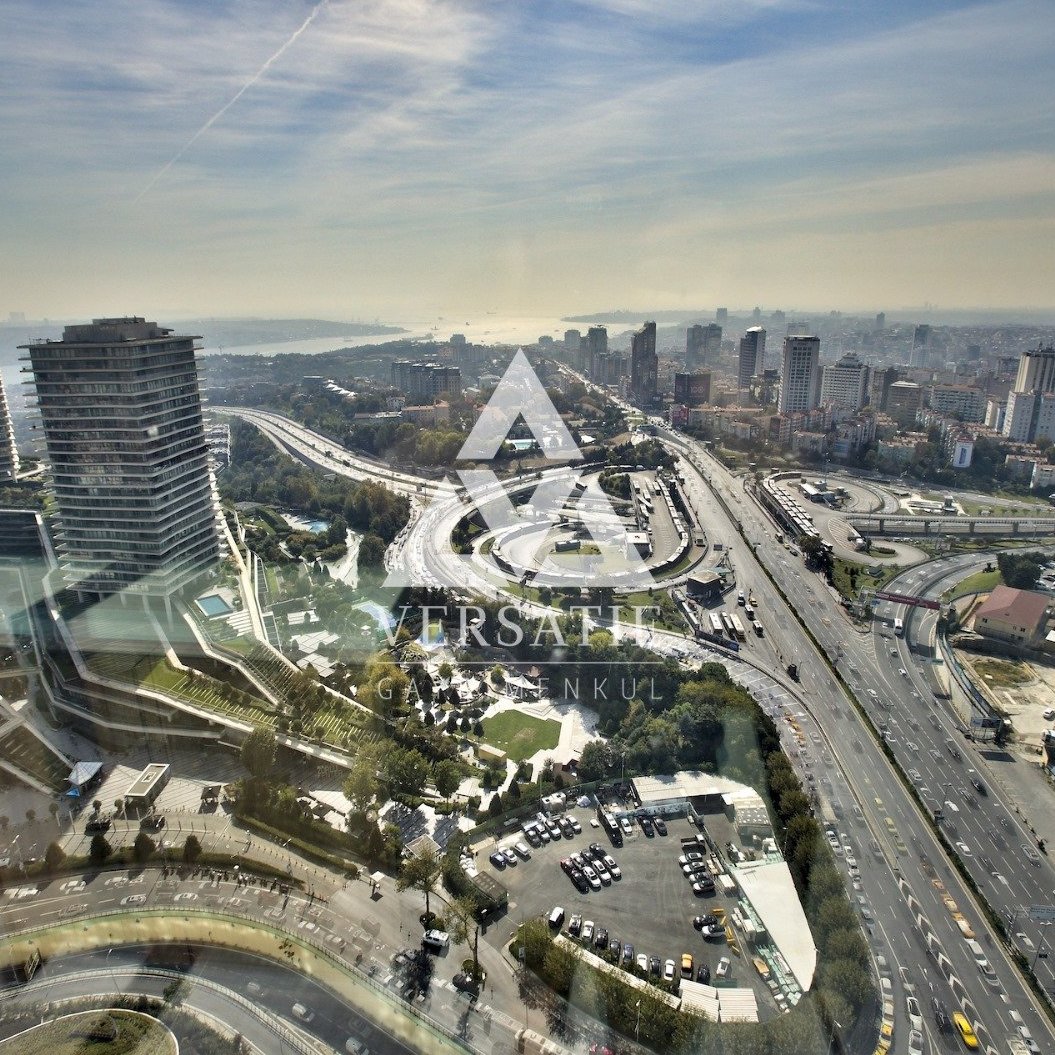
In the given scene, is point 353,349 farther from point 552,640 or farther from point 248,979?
point 248,979

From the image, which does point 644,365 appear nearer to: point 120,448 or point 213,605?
point 213,605

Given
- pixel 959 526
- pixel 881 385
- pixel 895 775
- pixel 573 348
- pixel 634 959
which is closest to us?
pixel 634 959

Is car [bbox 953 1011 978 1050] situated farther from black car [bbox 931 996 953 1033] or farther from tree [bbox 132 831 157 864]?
tree [bbox 132 831 157 864]

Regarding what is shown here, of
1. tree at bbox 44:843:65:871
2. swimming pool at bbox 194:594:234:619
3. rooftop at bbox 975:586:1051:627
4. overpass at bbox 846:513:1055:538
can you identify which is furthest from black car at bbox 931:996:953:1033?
overpass at bbox 846:513:1055:538

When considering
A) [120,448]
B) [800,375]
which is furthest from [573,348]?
[120,448]

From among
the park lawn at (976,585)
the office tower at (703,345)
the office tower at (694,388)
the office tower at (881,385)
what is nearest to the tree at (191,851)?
the park lawn at (976,585)
